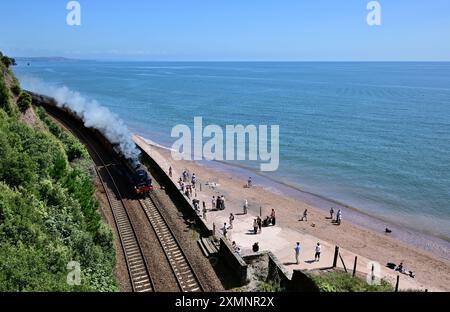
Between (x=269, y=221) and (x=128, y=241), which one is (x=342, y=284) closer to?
(x=128, y=241)

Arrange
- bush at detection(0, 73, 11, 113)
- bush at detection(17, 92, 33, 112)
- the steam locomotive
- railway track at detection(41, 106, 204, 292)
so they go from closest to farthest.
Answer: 1. railway track at detection(41, 106, 204, 292)
2. bush at detection(0, 73, 11, 113)
3. the steam locomotive
4. bush at detection(17, 92, 33, 112)

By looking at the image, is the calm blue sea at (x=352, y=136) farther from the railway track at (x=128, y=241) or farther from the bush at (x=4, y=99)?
the bush at (x=4, y=99)

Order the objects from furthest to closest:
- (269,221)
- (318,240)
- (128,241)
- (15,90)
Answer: (269,221)
(318,240)
(15,90)
(128,241)

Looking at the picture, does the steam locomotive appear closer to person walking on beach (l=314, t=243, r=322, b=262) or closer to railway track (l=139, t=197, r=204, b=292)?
railway track (l=139, t=197, r=204, b=292)

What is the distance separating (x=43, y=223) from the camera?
16062 mm

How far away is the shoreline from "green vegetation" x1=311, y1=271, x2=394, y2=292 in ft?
58.1

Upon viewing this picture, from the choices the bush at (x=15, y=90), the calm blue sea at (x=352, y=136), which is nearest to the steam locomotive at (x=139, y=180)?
the bush at (x=15, y=90)

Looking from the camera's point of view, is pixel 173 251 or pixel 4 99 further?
pixel 4 99

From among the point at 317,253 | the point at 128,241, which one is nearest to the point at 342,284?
the point at 317,253

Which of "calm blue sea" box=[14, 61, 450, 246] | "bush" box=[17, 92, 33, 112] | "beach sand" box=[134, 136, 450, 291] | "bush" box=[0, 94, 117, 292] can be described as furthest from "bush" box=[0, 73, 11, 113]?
"calm blue sea" box=[14, 61, 450, 246]

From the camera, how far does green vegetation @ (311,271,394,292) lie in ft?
50.1

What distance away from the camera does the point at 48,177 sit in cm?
2028

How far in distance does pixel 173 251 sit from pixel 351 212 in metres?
22.4

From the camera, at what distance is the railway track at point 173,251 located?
18.5 metres
